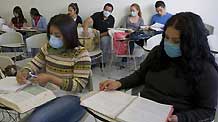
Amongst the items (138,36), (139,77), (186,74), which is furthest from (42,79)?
(138,36)

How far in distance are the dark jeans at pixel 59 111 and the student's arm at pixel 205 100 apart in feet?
1.89

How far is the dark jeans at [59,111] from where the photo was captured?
1377 mm

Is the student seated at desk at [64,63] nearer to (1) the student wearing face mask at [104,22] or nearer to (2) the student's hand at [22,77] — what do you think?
(2) the student's hand at [22,77]

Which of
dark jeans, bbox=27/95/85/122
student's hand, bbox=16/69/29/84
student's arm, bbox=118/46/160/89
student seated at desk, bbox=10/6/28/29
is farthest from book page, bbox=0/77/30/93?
student seated at desk, bbox=10/6/28/29

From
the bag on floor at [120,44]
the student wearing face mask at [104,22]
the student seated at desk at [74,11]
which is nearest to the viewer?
the bag on floor at [120,44]

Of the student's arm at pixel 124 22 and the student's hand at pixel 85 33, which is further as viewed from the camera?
the student's arm at pixel 124 22

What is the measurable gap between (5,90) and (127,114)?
2.33 ft

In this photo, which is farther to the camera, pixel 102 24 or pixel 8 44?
pixel 102 24

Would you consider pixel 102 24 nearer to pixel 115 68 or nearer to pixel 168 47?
pixel 115 68

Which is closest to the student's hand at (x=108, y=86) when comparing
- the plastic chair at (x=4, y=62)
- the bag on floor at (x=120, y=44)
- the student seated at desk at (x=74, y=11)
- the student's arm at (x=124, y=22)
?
the plastic chair at (x=4, y=62)

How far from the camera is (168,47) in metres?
1.45

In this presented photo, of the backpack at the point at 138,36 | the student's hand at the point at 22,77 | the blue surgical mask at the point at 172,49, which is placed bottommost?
the student's hand at the point at 22,77

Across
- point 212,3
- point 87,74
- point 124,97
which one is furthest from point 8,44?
point 212,3

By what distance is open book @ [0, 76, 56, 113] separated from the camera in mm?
1308
